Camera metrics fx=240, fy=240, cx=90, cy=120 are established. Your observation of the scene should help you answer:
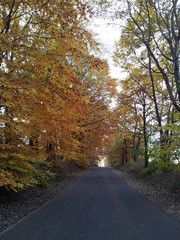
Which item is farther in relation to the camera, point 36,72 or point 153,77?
point 153,77

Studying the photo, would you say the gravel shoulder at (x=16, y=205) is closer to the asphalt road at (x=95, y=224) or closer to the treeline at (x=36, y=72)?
the asphalt road at (x=95, y=224)

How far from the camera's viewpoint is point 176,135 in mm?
10164

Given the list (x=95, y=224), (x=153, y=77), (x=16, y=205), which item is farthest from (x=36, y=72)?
(x=153, y=77)

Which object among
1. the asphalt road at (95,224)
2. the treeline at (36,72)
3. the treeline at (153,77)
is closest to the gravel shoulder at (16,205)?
the asphalt road at (95,224)

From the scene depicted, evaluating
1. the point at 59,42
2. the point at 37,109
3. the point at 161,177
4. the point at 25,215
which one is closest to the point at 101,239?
the point at 25,215

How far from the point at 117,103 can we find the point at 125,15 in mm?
13532

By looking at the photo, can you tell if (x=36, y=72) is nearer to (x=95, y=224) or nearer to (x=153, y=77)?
(x=95, y=224)

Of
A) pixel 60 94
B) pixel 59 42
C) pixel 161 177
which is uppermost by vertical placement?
pixel 59 42

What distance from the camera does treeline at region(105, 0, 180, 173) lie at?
38.2 ft

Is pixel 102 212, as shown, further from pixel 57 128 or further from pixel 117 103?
pixel 117 103

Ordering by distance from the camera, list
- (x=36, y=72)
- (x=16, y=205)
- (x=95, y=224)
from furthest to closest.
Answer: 1. (x=16, y=205)
2. (x=36, y=72)
3. (x=95, y=224)

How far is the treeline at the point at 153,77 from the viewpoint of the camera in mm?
11644

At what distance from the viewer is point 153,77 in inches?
805

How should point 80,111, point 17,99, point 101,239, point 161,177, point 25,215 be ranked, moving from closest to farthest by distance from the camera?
1. point 101,239
2. point 17,99
3. point 25,215
4. point 80,111
5. point 161,177
